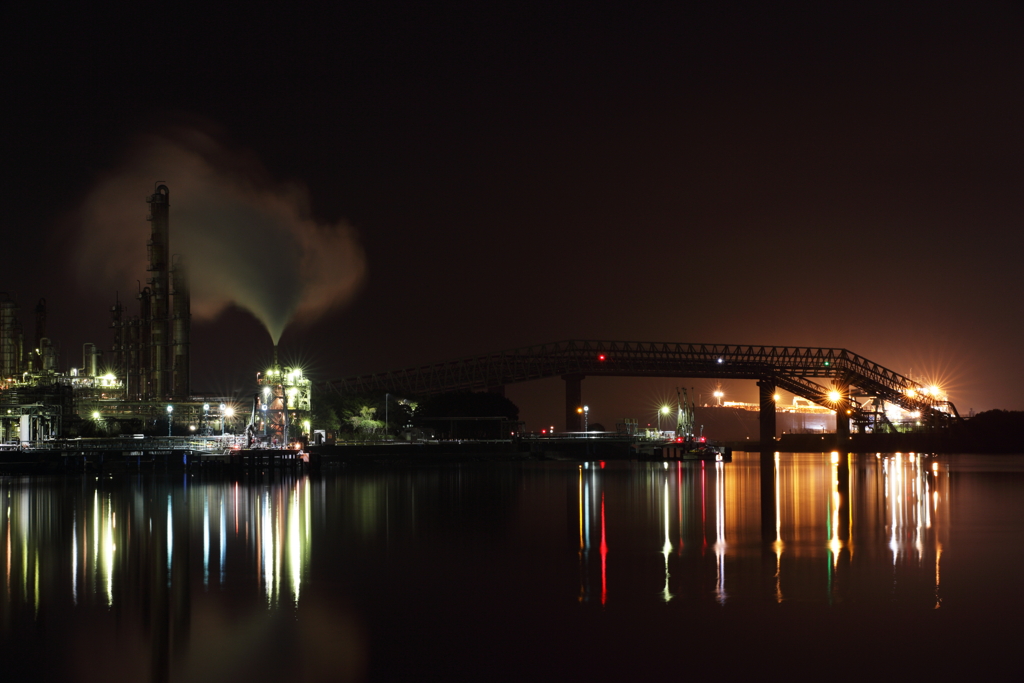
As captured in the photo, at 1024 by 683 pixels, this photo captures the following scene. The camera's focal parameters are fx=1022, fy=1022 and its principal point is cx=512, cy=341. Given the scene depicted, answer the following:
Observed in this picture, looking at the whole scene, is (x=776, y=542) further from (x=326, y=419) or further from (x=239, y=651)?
(x=326, y=419)

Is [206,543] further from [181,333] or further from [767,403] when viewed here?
[767,403]

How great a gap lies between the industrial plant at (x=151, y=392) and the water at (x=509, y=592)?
51.0 m

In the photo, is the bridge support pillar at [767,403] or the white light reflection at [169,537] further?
the bridge support pillar at [767,403]

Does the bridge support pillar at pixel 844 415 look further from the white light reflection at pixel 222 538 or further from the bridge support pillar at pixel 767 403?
the white light reflection at pixel 222 538

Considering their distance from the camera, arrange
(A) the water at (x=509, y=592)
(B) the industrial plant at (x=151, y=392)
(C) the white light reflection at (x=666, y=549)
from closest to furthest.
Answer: (A) the water at (x=509, y=592) → (C) the white light reflection at (x=666, y=549) → (B) the industrial plant at (x=151, y=392)

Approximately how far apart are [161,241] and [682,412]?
66.1 metres

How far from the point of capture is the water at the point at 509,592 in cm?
1402

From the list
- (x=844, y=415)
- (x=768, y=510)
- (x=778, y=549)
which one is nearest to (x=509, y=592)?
(x=778, y=549)

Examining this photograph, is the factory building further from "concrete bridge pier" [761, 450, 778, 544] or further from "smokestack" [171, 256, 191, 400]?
"concrete bridge pier" [761, 450, 778, 544]

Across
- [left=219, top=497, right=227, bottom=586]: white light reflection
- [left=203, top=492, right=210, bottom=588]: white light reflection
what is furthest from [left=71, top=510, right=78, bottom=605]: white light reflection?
[left=219, top=497, right=227, bottom=586]: white light reflection

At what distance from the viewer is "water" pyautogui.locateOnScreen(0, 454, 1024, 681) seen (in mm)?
14023

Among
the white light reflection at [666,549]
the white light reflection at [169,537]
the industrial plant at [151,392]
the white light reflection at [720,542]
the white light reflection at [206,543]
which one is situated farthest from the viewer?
the industrial plant at [151,392]

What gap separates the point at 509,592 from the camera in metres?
19.1

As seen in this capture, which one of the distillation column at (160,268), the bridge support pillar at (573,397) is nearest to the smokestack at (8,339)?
the distillation column at (160,268)
